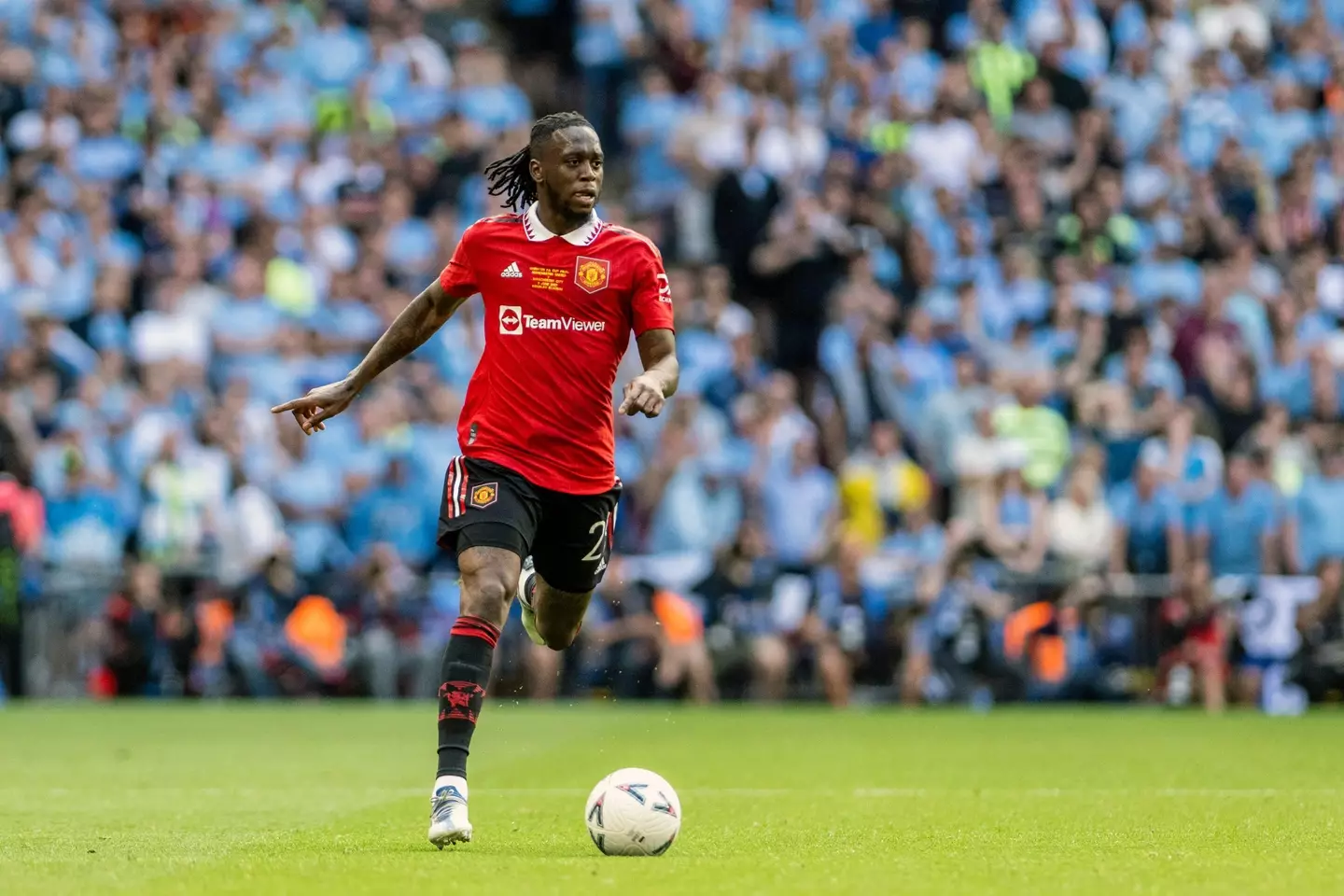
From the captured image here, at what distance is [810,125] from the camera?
22203mm

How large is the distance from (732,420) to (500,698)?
3.46 metres

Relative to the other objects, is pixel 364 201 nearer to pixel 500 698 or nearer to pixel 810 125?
pixel 810 125

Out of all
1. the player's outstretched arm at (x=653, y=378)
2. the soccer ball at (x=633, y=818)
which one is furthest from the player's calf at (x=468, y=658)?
the player's outstretched arm at (x=653, y=378)

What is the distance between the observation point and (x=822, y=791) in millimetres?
10422

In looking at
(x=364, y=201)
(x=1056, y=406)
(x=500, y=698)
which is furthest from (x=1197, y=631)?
(x=364, y=201)

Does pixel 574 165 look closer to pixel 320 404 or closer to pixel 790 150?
pixel 320 404

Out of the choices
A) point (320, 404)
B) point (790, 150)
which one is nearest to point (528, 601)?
point (320, 404)

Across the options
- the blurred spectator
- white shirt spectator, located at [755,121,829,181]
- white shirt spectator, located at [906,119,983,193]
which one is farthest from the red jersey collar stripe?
white shirt spectator, located at [906,119,983,193]

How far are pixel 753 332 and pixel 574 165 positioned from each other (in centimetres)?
1261

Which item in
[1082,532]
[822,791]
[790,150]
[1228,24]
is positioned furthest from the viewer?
[1228,24]

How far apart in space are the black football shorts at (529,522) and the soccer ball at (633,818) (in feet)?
3.60

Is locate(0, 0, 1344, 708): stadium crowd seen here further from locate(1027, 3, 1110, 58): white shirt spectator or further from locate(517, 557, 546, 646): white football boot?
locate(517, 557, 546, 646): white football boot

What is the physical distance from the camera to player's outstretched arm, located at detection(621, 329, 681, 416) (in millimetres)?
7621

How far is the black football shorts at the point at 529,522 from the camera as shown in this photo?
8219 millimetres
